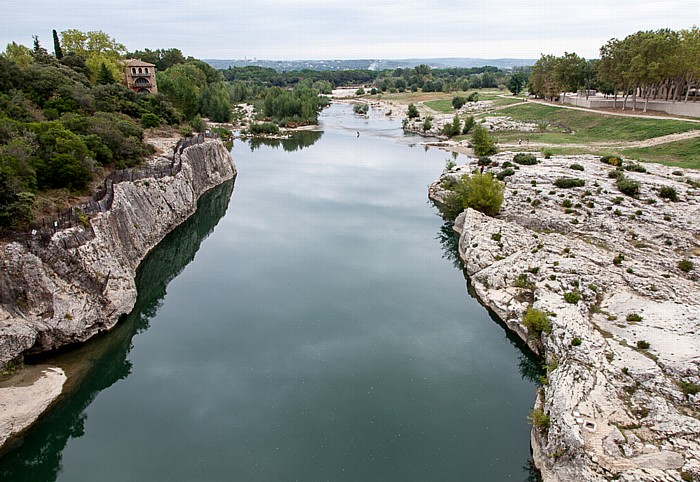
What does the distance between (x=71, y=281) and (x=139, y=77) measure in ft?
226

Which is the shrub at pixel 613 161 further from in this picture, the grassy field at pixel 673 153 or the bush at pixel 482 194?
the bush at pixel 482 194

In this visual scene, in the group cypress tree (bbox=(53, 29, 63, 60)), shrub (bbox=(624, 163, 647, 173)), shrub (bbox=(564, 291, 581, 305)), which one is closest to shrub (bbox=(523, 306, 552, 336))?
shrub (bbox=(564, 291, 581, 305))

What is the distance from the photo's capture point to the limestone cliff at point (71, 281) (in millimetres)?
23938

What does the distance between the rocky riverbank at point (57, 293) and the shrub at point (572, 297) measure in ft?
93.4

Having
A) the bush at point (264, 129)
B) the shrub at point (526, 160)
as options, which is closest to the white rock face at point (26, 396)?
the shrub at point (526, 160)

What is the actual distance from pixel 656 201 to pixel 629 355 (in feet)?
74.6

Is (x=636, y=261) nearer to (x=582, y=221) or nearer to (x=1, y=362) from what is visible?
(x=582, y=221)

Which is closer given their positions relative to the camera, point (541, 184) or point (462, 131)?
point (541, 184)

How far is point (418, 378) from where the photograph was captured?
84.3 ft

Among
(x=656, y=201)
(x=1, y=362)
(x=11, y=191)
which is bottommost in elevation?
(x=1, y=362)

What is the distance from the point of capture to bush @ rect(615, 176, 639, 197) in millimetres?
41844

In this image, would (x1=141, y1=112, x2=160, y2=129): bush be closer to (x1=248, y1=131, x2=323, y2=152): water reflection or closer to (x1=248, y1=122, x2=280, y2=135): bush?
(x1=248, y1=131, x2=323, y2=152): water reflection

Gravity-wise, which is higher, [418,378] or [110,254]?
[110,254]

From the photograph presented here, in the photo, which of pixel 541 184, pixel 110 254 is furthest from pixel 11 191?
pixel 541 184
